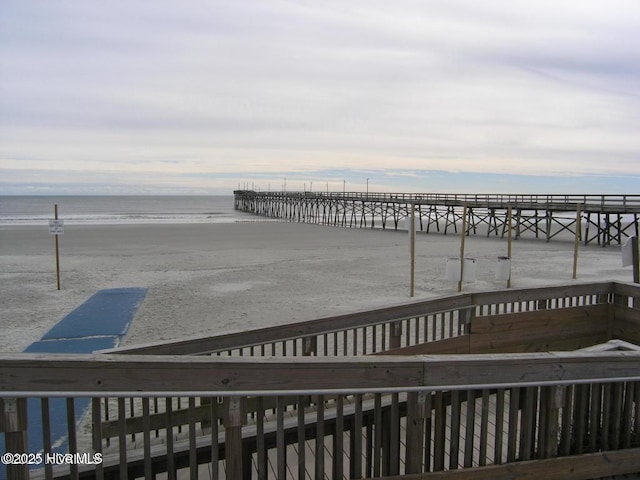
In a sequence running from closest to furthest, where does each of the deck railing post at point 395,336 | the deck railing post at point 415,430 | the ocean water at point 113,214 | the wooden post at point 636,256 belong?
the deck railing post at point 415,430 < the deck railing post at point 395,336 < the wooden post at point 636,256 < the ocean water at point 113,214

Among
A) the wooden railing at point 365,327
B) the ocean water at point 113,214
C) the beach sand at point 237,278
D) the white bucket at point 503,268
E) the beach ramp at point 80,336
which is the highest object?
the wooden railing at point 365,327

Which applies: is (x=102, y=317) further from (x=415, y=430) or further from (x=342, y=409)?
(x=415, y=430)

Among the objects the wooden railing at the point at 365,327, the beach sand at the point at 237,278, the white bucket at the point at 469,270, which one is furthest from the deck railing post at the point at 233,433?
the white bucket at the point at 469,270

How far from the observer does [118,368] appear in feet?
8.27

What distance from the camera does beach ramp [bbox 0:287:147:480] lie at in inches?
187

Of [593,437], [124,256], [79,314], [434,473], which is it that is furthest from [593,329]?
[124,256]

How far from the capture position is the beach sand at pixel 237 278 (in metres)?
9.91

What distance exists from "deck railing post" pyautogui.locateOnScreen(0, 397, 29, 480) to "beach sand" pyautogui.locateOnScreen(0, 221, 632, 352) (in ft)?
9.31

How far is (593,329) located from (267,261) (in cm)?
1461

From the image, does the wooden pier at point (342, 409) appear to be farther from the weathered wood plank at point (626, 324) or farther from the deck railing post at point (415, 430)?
the weathered wood plank at point (626, 324)

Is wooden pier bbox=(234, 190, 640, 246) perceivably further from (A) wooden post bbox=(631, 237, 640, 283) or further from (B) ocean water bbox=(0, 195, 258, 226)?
(B) ocean water bbox=(0, 195, 258, 226)

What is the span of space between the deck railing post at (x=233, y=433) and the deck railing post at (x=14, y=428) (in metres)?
0.94

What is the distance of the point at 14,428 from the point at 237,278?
12.9m

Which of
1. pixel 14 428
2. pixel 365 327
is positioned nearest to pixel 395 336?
pixel 365 327
